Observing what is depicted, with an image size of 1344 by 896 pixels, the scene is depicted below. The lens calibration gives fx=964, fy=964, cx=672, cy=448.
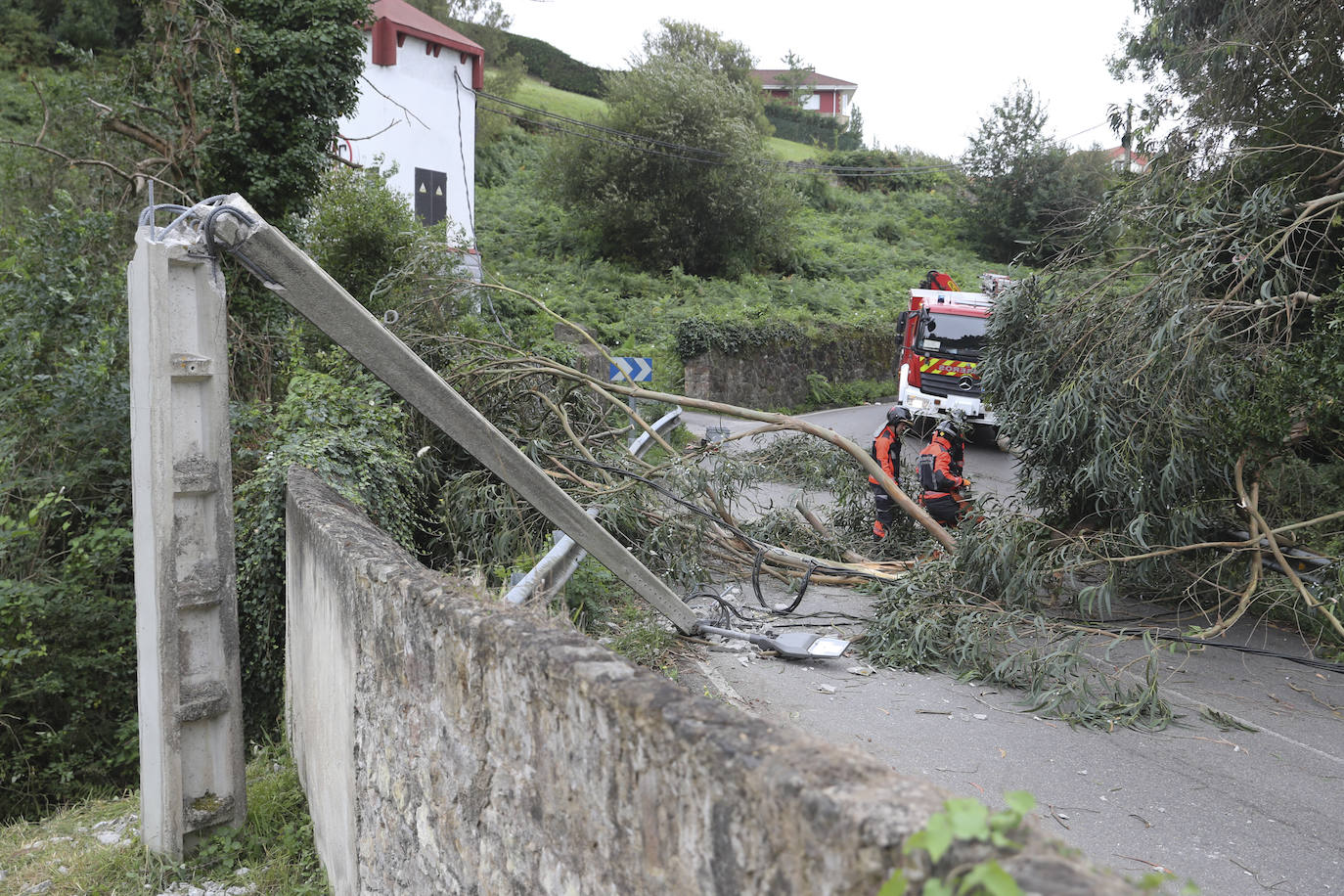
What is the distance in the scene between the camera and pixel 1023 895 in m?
1.34

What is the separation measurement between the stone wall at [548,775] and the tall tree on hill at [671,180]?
28765 millimetres

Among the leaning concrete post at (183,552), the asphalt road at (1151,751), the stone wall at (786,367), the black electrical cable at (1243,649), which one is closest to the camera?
the asphalt road at (1151,751)

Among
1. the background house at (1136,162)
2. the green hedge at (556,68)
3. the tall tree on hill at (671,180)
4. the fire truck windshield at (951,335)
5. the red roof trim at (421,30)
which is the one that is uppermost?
the green hedge at (556,68)

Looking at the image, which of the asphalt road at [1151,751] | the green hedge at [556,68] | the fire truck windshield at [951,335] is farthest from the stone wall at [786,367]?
the green hedge at [556,68]

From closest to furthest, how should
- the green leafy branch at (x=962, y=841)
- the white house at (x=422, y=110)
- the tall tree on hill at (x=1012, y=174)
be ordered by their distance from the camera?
the green leafy branch at (x=962, y=841), the white house at (x=422, y=110), the tall tree on hill at (x=1012, y=174)

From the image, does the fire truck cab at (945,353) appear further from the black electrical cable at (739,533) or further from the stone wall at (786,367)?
the black electrical cable at (739,533)

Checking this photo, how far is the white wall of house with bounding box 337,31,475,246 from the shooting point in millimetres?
24828

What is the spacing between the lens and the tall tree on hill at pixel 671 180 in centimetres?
3228

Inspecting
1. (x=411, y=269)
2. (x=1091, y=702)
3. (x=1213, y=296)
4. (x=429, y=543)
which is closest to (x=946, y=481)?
(x=1213, y=296)

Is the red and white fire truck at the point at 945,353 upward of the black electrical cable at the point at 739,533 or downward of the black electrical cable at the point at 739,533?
upward

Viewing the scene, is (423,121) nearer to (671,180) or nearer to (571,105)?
(671,180)

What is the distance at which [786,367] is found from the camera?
1058 inches

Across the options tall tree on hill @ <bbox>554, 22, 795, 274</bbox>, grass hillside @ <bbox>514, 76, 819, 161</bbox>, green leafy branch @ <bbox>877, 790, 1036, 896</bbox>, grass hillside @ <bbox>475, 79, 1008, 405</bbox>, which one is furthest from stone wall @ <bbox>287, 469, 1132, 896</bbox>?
grass hillside @ <bbox>514, 76, 819, 161</bbox>

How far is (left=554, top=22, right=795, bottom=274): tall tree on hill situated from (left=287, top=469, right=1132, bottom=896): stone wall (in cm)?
2876
